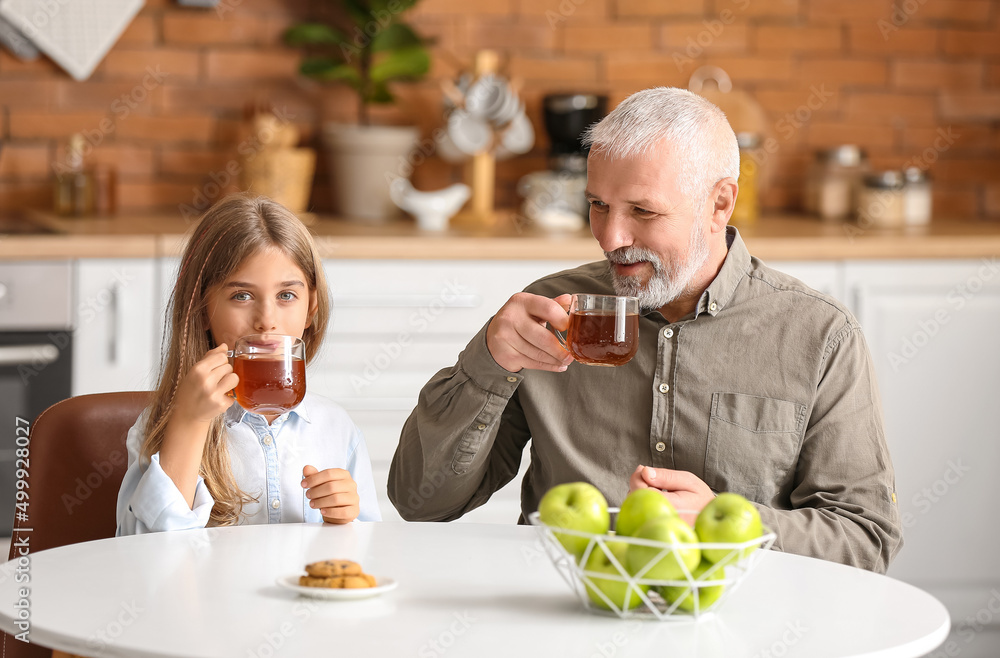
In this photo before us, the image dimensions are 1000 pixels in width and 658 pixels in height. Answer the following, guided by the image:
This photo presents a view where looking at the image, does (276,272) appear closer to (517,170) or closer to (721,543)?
(721,543)

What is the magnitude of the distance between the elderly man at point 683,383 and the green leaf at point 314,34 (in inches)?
70.4

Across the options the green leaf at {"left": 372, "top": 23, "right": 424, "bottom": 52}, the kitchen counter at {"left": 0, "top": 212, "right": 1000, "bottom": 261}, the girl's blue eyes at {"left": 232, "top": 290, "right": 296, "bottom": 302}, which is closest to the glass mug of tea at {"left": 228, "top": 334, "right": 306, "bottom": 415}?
the girl's blue eyes at {"left": 232, "top": 290, "right": 296, "bottom": 302}

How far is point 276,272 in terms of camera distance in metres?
1.74

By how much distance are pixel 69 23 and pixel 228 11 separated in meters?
0.45

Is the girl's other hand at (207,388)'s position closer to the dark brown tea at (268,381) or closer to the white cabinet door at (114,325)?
the dark brown tea at (268,381)

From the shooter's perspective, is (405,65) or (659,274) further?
(405,65)

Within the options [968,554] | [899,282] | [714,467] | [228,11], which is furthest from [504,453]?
[228,11]

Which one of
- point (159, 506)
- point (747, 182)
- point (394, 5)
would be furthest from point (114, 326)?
point (747, 182)

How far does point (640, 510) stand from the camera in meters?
1.10

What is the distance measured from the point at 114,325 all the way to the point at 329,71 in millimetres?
A: 991

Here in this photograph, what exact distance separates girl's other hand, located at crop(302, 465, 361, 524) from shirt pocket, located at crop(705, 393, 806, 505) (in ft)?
1.79

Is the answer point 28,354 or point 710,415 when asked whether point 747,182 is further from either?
point 28,354

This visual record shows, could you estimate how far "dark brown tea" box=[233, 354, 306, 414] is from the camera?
143cm

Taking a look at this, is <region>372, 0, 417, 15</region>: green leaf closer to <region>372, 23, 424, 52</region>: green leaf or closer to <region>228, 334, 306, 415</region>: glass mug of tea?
<region>372, 23, 424, 52</region>: green leaf
